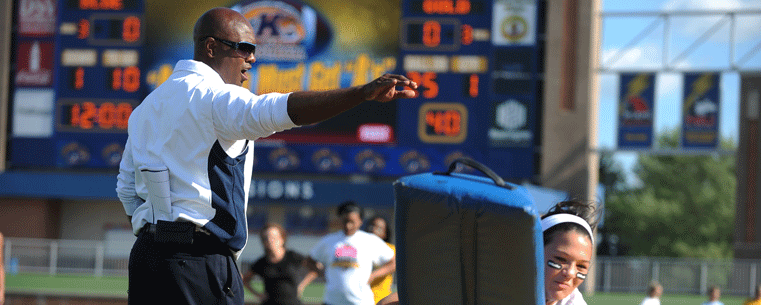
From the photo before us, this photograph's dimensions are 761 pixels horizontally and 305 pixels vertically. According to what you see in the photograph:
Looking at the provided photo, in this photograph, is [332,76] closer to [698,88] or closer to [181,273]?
[698,88]

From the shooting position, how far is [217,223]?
280 cm

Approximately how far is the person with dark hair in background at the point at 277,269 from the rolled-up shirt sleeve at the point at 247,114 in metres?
5.23

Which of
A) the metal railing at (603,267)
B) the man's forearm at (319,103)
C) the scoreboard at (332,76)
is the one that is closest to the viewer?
the man's forearm at (319,103)

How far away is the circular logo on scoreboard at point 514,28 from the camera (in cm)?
1731

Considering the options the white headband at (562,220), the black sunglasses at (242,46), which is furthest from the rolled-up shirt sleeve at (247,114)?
the white headband at (562,220)

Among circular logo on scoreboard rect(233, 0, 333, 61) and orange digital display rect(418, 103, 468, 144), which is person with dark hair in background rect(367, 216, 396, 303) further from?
circular logo on scoreboard rect(233, 0, 333, 61)

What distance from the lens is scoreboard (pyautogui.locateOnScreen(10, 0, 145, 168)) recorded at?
18000 mm

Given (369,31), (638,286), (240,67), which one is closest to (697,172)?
(638,286)

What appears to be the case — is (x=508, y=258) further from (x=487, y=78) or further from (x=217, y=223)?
(x=487, y=78)

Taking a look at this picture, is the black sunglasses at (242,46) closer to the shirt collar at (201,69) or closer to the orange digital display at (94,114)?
the shirt collar at (201,69)

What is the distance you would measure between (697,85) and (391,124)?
6075 mm

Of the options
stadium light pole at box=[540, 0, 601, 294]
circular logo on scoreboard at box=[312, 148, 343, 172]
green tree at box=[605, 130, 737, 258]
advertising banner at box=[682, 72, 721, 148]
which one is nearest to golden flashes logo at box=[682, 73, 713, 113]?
advertising banner at box=[682, 72, 721, 148]

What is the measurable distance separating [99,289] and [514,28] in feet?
A: 28.8

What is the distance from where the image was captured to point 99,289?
Answer: 14.7 metres
